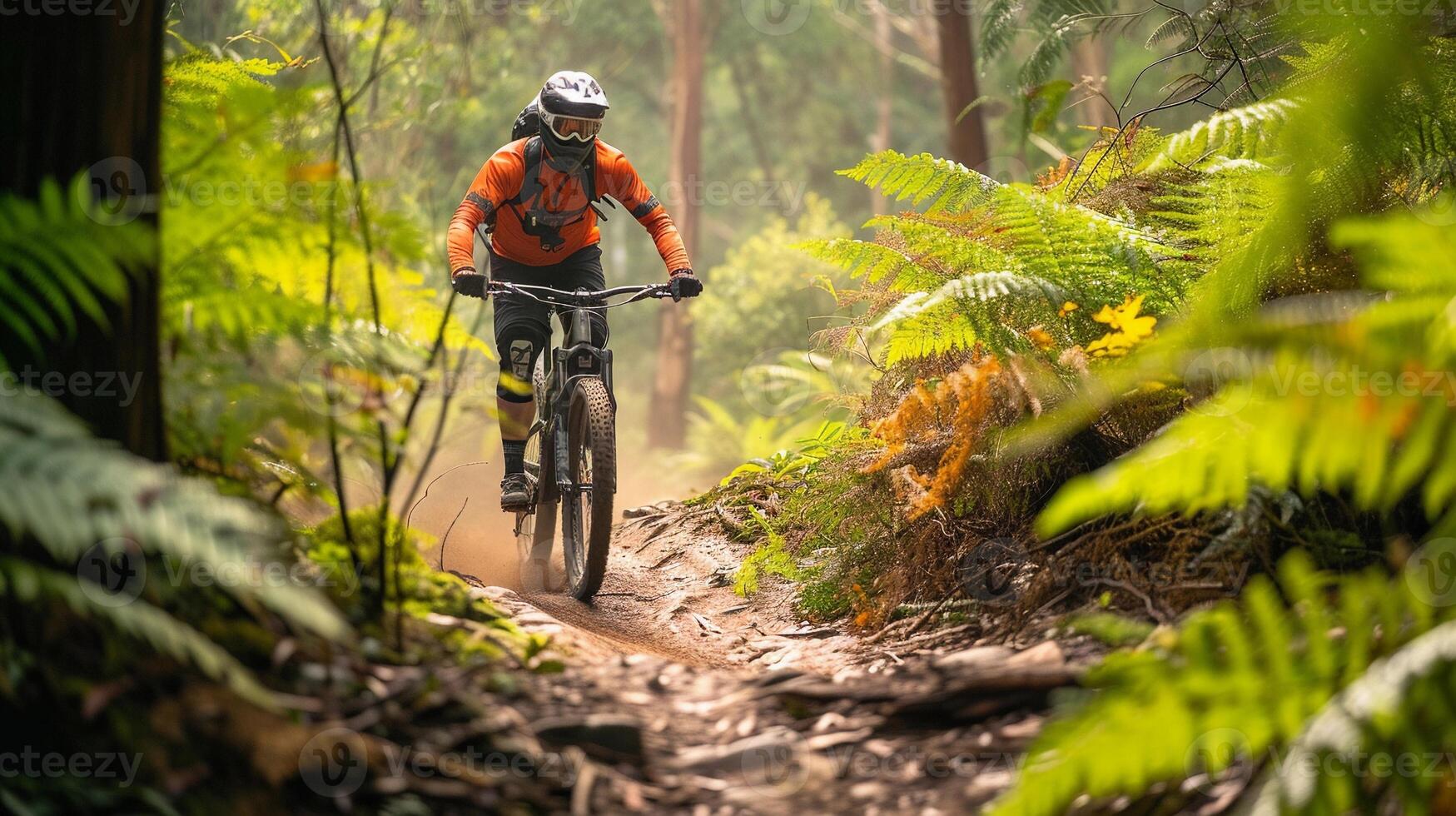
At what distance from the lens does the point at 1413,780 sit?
1.48 meters

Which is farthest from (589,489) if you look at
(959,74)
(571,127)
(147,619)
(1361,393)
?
(959,74)

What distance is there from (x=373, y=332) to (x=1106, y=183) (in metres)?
3.42

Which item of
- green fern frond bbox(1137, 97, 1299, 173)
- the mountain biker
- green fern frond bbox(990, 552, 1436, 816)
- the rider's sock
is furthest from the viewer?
the rider's sock

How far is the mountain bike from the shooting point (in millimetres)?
4824

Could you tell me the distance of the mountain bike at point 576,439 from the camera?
4824 millimetres

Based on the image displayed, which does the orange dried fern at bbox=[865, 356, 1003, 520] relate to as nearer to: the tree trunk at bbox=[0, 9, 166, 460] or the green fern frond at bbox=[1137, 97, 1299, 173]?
the green fern frond at bbox=[1137, 97, 1299, 173]

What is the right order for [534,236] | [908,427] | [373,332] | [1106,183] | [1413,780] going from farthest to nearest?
[534,236] < [1106,183] < [908,427] < [373,332] < [1413,780]

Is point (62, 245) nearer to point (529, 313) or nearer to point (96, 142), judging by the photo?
point (96, 142)

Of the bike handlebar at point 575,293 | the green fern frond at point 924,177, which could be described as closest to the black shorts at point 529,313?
the bike handlebar at point 575,293

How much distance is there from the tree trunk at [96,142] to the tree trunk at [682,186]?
17.3 m

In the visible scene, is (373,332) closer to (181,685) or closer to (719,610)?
(181,685)

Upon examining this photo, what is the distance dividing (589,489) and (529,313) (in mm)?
1097

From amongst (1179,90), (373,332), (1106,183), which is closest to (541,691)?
(373,332)

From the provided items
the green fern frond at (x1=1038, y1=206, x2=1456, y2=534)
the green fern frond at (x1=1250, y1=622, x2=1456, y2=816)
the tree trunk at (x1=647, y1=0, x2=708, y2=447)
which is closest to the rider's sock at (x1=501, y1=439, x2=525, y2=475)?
the green fern frond at (x1=1038, y1=206, x2=1456, y2=534)
